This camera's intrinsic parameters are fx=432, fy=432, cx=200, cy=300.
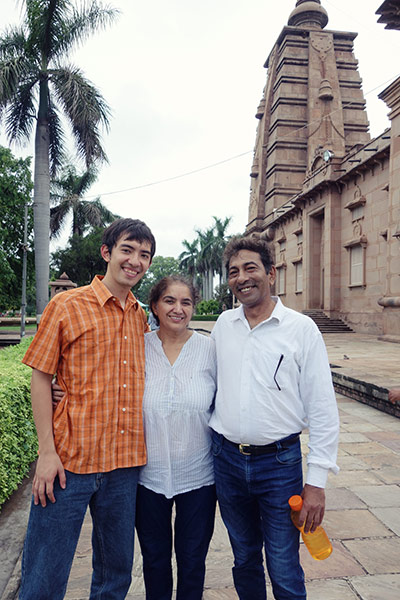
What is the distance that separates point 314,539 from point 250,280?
1.18m

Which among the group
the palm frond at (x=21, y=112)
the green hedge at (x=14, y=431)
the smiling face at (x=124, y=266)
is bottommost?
the green hedge at (x=14, y=431)

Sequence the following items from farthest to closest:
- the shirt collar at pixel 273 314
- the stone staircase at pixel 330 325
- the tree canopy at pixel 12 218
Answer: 1. the tree canopy at pixel 12 218
2. the stone staircase at pixel 330 325
3. the shirt collar at pixel 273 314

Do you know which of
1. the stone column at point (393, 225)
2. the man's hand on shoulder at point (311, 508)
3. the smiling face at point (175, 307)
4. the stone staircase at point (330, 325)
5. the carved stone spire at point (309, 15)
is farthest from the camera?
the carved stone spire at point (309, 15)

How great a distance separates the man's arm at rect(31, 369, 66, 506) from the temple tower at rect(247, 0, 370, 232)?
25886mm

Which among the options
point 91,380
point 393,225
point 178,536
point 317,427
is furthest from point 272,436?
point 393,225

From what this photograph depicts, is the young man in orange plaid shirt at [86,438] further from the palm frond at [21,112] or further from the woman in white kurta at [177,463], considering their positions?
the palm frond at [21,112]

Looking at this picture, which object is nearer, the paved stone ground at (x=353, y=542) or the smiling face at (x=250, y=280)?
the smiling face at (x=250, y=280)

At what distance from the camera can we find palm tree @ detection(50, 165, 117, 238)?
30953 millimetres

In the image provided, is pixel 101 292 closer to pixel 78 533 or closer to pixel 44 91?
pixel 78 533

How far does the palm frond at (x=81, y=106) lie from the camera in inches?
554

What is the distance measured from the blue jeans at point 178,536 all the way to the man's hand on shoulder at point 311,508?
0.45m

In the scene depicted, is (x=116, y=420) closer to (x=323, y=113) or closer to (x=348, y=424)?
Answer: (x=348, y=424)

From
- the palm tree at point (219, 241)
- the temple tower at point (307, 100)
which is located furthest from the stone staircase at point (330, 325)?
the palm tree at point (219, 241)

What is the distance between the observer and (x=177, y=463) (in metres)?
1.97
